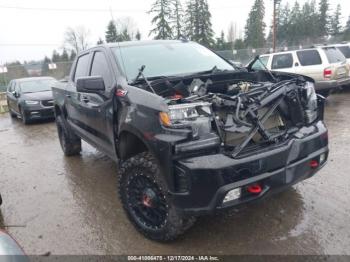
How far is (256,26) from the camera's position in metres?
51.3

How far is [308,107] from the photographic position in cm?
321

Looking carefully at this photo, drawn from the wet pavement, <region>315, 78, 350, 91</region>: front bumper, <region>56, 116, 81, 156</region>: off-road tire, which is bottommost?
the wet pavement

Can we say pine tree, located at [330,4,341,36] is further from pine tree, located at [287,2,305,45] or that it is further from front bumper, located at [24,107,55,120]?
front bumper, located at [24,107,55,120]

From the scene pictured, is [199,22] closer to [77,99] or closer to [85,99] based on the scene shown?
[77,99]

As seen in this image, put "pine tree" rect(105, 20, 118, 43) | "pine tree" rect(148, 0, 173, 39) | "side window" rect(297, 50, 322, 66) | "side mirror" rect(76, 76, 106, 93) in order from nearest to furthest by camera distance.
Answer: "side mirror" rect(76, 76, 106, 93) < "side window" rect(297, 50, 322, 66) < "pine tree" rect(105, 20, 118, 43) < "pine tree" rect(148, 0, 173, 39)

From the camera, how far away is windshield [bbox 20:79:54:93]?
1123 cm

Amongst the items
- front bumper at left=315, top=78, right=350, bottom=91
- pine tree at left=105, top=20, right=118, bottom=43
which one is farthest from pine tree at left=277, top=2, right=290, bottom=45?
front bumper at left=315, top=78, right=350, bottom=91

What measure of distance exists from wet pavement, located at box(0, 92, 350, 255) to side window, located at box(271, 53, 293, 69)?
5543mm

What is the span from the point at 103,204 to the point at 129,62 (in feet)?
5.84

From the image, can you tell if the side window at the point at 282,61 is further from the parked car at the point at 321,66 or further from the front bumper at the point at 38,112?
the front bumper at the point at 38,112

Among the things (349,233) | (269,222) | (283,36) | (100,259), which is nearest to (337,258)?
(349,233)

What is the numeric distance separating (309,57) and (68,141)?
769 centimetres

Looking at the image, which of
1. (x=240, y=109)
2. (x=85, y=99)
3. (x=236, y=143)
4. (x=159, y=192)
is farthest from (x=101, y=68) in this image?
(x=236, y=143)

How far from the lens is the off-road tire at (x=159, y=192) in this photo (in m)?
2.79
